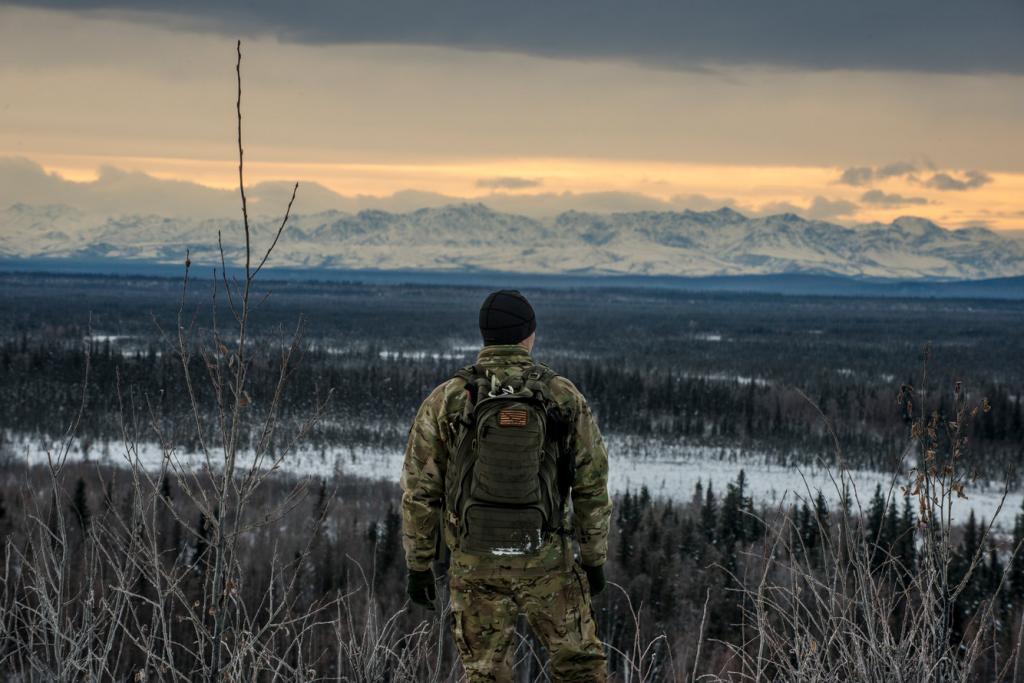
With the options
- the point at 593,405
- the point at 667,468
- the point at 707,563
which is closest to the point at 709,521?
the point at 707,563

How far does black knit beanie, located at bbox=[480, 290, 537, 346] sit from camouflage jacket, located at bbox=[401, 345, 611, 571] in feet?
0.18

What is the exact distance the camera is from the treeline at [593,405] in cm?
9288

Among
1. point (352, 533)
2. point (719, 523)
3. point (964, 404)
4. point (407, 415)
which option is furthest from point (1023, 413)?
point (964, 404)

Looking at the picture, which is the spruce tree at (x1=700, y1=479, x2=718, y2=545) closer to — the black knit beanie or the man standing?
the man standing

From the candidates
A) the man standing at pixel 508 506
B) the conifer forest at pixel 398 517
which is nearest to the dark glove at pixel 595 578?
the man standing at pixel 508 506

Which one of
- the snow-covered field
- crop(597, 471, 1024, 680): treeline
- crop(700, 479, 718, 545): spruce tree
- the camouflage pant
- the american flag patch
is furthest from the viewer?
the snow-covered field

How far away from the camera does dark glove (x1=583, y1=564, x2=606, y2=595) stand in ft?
14.9

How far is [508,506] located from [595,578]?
1.91ft

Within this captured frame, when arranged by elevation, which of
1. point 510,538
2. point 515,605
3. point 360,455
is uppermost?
point 510,538

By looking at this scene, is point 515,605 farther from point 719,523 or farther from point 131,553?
point 719,523

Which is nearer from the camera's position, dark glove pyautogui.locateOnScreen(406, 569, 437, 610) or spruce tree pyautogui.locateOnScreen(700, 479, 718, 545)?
dark glove pyautogui.locateOnScreen(406, 569, 437, 610)

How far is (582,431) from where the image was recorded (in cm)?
453

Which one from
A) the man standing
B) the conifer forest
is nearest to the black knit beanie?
the man standing

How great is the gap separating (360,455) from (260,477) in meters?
86.2
